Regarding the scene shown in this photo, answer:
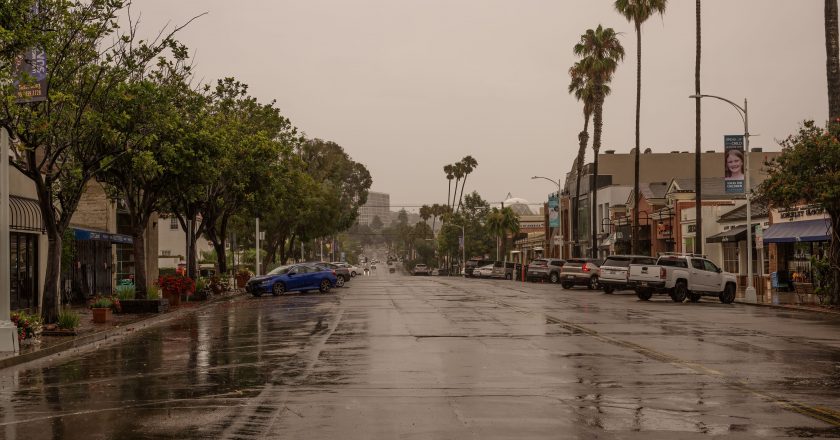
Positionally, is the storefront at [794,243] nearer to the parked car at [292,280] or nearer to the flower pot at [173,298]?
the parked car at [292,280]

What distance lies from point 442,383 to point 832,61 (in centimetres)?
2669

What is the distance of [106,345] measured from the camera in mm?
21266

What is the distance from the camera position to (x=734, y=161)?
4206 cm

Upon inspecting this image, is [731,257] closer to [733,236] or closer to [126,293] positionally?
[733,236]

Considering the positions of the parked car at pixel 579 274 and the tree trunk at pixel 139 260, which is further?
the parked car at pixel 579 274

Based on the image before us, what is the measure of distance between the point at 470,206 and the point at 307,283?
87.5 metres

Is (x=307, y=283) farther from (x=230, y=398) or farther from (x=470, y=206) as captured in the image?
(x=470, y=206)

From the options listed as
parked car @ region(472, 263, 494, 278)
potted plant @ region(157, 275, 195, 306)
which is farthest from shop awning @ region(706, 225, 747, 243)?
parked car @ region(472, 263, 494, 278)

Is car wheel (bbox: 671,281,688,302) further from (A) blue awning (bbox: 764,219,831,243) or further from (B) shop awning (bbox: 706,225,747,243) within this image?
(B) shop awning (bbox: 706,225,747,243)

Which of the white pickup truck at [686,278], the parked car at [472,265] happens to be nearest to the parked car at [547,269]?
the parked car at [472,265]

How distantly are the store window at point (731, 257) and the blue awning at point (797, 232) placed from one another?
7.75 metres

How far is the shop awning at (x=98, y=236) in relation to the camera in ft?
127

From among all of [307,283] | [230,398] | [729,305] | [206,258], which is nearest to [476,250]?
[206,258]

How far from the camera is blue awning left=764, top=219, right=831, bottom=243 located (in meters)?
Answer: 42.0
